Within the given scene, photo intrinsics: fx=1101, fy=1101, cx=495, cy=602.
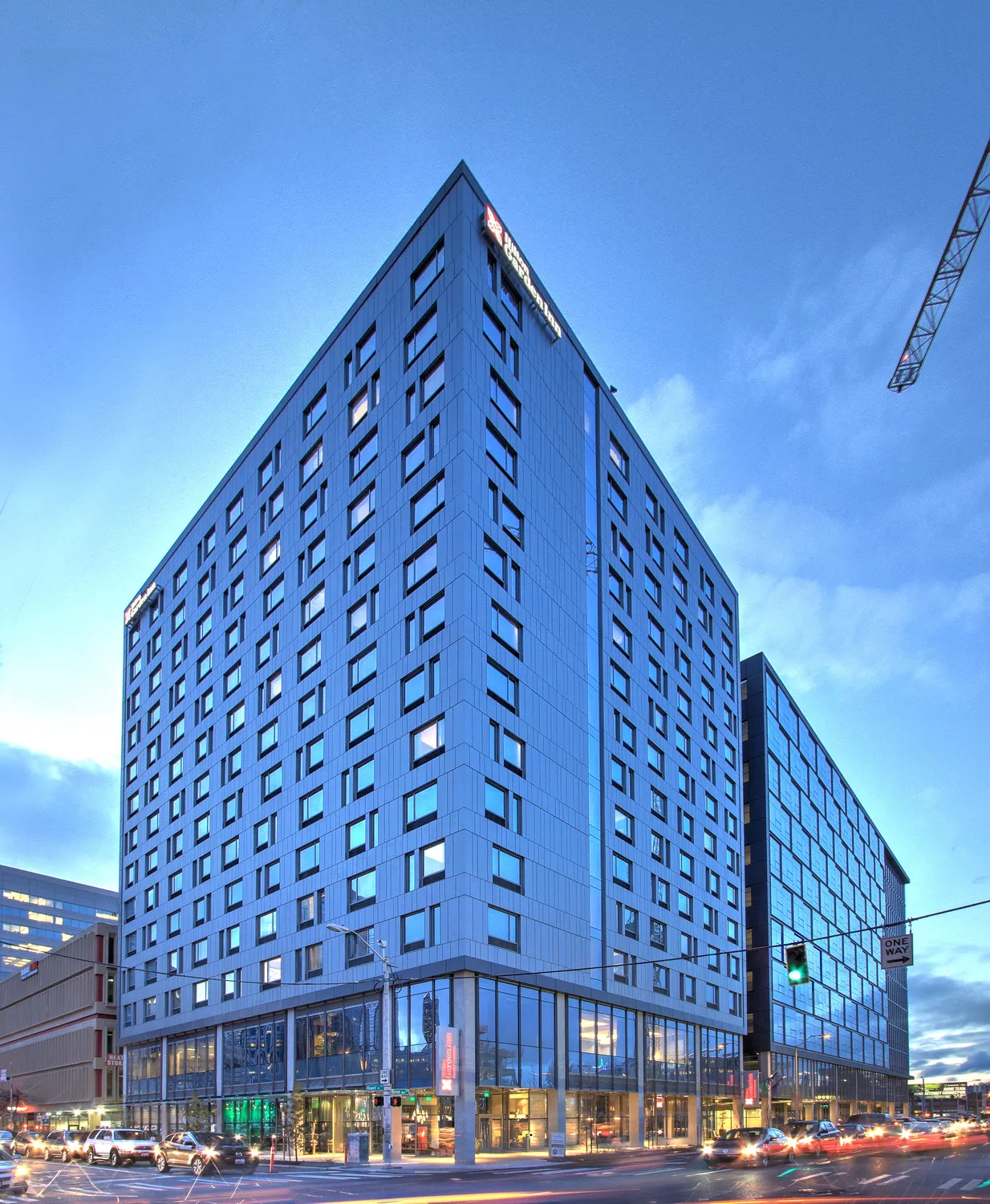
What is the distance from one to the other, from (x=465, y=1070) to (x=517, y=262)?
46833 millimetres

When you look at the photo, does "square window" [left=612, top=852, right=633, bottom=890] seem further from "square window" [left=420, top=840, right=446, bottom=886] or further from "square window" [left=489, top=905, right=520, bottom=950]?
"square window" [left=420, top=840, right=446, bottom=886]

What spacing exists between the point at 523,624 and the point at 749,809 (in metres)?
62.4

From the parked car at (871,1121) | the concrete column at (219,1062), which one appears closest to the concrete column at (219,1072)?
the concrete column at (219,1062)

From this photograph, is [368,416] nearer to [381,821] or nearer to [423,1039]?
[381,821]

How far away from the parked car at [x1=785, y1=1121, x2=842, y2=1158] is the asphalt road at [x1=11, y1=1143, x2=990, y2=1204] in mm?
2491

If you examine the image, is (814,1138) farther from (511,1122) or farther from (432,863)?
(432,863)

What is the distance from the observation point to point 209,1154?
4800cm

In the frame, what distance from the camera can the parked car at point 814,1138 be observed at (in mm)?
56156

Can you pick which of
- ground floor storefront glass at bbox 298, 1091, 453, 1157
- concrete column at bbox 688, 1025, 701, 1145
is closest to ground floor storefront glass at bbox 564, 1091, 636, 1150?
ground floor storefront glass at bbox 298, 1091, 453, 1157

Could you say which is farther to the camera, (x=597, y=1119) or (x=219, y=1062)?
(x=219, y=1062)

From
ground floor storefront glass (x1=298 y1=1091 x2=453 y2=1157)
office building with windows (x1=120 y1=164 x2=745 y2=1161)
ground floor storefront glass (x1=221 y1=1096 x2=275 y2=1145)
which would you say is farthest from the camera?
ground floor storefront glass (x1=221 y1=1096 x2=275 y2=1145)

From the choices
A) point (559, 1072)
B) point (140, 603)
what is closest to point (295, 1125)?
point (559, 1072)

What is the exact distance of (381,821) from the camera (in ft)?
205

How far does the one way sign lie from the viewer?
110ft
